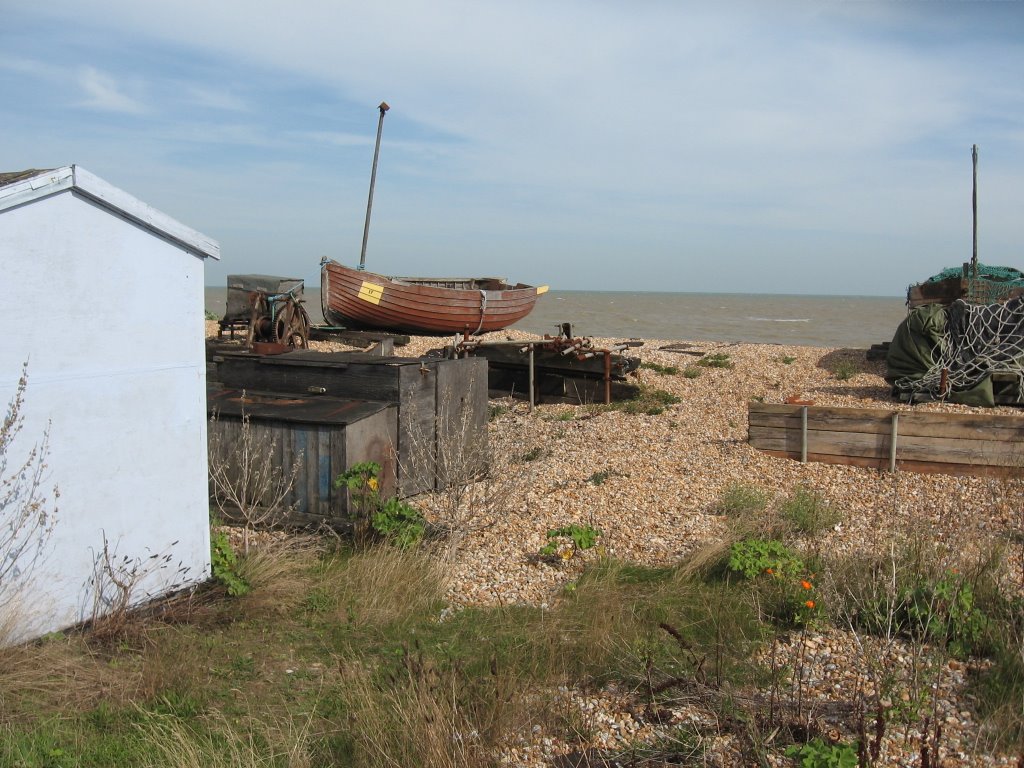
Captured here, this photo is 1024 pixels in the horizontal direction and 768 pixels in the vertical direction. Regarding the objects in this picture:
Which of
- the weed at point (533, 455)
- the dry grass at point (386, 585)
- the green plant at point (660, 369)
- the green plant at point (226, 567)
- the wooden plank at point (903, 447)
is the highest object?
the green plant at point (660, 369)

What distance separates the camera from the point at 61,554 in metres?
5.18

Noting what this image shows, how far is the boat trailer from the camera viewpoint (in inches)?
590

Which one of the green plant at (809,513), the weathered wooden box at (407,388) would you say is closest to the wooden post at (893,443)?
the green plant at (809,513)

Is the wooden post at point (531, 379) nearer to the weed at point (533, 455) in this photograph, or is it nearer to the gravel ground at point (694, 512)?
the gravel ground at point (694, 512)

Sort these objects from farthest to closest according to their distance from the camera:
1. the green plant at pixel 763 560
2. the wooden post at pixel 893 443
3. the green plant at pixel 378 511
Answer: the wooden post at pixel 893 443 → the green plant at pixel 378 511 → the green plant at pixel 763 560

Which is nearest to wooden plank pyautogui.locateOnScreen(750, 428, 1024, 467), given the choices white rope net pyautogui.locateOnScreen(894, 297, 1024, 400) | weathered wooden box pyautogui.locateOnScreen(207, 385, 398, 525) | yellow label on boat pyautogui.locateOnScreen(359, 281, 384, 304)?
white rope net pyautogui.locateOnScreen(894, 297, 1024, 400)

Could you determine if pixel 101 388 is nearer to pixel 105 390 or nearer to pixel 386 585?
pixel 105 390

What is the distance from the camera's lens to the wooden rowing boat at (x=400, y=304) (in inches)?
871

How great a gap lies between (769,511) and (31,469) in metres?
6.47

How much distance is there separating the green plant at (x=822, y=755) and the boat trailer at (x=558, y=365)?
442 inches

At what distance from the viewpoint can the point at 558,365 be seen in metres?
15.3

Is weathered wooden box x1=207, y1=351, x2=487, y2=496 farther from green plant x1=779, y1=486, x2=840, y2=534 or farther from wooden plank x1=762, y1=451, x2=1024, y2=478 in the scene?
wooden plank x1=762, y1=451, x2=1024, y2=478

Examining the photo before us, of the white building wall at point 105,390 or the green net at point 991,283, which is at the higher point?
the green net at point 991,283

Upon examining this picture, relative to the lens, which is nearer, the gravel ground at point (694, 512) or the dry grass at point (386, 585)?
the gravel ground at point (694, 512)
